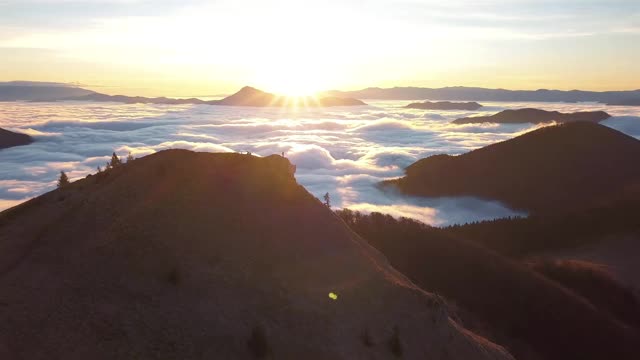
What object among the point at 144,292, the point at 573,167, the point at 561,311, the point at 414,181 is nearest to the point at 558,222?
the point at 561,311

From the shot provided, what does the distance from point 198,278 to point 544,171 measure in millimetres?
138700

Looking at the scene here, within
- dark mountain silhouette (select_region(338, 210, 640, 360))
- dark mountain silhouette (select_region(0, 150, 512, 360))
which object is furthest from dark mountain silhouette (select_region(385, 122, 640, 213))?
dark mountain silhouette (select_region(0, 150, 512, 360))

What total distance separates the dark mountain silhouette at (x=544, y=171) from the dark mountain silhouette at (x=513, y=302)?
242ft

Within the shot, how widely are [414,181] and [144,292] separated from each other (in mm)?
150010

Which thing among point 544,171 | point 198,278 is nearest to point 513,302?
point 198,278

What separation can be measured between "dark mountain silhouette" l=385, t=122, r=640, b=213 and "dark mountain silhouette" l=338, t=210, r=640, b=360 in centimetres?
7382

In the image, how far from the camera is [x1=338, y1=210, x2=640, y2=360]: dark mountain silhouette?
4372 cm

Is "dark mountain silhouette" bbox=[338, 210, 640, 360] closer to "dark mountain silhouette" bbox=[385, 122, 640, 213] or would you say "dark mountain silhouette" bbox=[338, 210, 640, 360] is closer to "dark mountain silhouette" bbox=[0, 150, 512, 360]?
"dark mountain silhouette" bbox=[0, 150, 512, 360]

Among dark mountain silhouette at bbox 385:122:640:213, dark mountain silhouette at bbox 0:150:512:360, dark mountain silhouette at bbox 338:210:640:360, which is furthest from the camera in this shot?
dark mountain silhouette at bbox 385:122:640:213

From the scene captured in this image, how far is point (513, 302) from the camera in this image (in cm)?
5003

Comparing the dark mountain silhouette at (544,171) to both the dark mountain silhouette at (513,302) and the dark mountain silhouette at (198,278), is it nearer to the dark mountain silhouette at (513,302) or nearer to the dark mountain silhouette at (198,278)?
the dark mountain silhouette at (513,302)

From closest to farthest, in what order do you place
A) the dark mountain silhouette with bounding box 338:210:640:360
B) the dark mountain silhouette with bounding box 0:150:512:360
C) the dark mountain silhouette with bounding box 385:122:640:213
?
the dark mountain silhouette with bounding box 0:150:512:360 → the dark mountain silhouette with bounding box 338:210:640:360 → the dark mountain silhouette with bounding box 385:122:640:213

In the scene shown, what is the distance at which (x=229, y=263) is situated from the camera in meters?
24.3

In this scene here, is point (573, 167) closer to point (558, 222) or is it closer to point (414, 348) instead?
point (558, 222)
